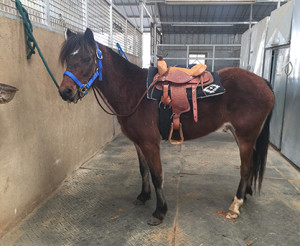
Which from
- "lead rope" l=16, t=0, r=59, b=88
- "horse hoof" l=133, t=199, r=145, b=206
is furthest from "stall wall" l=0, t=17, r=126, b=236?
"horse hoof" l=133, t=199, r=145, b=206

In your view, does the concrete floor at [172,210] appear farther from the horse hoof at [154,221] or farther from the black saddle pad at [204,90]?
the black saddle pad at [204,90]

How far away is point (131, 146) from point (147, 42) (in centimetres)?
1364

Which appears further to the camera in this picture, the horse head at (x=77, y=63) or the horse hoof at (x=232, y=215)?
the horse hoof at (x=232, y=215)

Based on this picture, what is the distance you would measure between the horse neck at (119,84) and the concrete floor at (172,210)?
1123 mm

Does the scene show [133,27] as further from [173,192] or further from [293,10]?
[173,192]

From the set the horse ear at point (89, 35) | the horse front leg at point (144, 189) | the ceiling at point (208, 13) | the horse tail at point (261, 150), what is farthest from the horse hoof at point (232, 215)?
the ceiling at point (208, 13)

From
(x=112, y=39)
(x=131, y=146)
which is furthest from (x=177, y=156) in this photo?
(x=112, y=39)

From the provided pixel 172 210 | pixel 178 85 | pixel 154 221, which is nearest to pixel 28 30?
pixel 178 85

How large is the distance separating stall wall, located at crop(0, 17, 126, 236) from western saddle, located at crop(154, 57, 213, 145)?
1277mm

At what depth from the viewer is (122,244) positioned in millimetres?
2020

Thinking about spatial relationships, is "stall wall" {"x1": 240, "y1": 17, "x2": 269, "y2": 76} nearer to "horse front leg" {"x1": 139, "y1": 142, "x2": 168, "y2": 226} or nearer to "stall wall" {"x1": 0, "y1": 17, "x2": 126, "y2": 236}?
"horse front leg" {"x1": 139, "y1": 142, "x2": 168, "y2": 226}

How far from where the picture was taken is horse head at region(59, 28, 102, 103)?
2.00 metres

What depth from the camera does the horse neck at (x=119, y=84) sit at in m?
2.30

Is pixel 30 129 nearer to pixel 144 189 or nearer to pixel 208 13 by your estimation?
pixel 144 189
